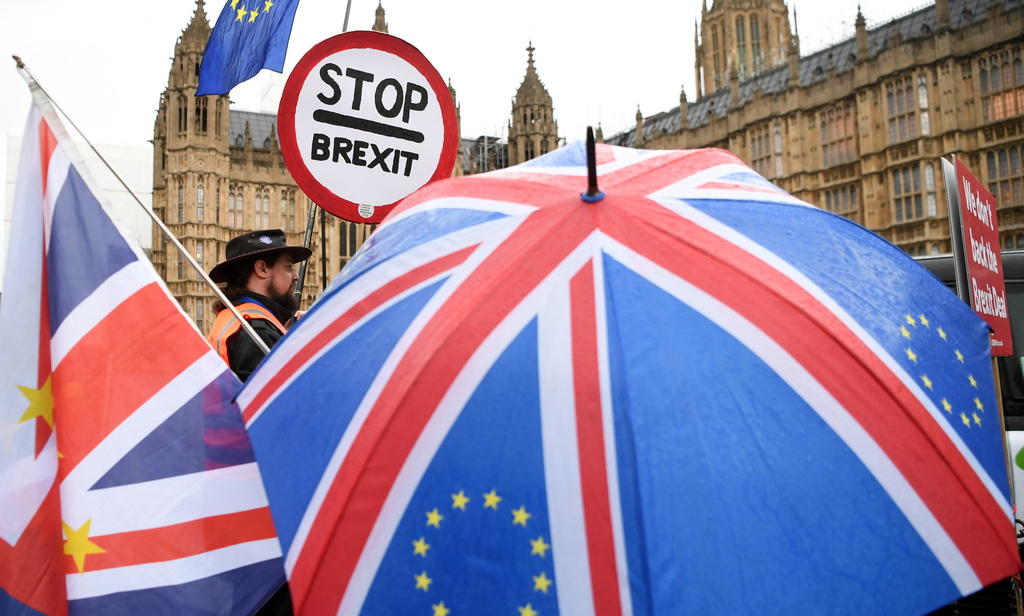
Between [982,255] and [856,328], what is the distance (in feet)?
5.62

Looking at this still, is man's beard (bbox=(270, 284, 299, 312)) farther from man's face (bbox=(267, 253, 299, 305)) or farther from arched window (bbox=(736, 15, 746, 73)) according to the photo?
arched window (bbox=(736, 15, 746, 73))

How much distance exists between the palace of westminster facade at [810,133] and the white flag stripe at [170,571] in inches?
1045

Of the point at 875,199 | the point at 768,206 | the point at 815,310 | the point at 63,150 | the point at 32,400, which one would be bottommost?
the point at 32,400

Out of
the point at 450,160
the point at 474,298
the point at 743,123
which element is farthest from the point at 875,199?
the point at 474,298

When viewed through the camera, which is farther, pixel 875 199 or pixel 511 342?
pixel 875 199

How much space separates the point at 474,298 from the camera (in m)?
1.20

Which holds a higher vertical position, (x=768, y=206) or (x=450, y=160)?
(x=450, y=160)

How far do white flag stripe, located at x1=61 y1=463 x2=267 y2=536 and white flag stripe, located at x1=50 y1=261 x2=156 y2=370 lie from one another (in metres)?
0.31

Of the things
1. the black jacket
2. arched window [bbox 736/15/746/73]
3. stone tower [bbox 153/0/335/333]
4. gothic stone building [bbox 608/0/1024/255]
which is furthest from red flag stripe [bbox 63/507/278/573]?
arched window [bbox 736/15/746/73]

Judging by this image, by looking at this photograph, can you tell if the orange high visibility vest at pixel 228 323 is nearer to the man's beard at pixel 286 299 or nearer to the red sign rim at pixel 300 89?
the man's beard at pixel 286 299

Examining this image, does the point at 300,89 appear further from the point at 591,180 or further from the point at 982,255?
the point at 982,255

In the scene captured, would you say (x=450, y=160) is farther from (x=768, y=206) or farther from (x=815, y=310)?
(x=815, y=310)

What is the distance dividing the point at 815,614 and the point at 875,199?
28.4 metres

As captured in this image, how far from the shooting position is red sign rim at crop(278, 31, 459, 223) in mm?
2762
